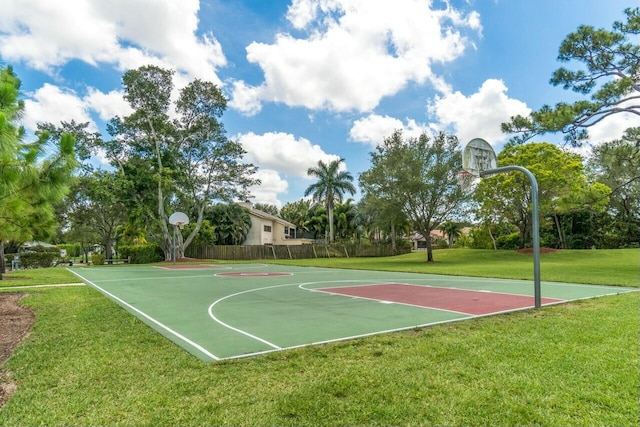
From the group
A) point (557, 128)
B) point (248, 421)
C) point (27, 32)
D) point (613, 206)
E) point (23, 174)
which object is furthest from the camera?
point (613, 206)

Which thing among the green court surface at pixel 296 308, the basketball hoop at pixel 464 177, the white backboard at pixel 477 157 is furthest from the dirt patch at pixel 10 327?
the basketball hoop at pixel 464 177

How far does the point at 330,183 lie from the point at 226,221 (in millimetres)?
11530

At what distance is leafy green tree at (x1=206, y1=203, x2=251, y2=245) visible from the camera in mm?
37875

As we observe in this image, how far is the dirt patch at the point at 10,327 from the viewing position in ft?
11.8

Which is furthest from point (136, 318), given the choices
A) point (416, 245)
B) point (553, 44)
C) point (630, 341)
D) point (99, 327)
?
point (416, 245)

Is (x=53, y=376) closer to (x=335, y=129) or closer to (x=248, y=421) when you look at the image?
(x=248, y=421)

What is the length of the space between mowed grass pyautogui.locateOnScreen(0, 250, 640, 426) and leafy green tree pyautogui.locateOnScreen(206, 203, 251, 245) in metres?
32.8

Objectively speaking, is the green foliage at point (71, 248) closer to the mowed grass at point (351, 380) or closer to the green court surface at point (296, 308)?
the green court surface at point (296, 308)

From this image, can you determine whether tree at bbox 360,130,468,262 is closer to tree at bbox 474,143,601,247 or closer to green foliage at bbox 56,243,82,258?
tree at bbox 474,143,601,247

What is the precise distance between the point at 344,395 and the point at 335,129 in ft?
77.6

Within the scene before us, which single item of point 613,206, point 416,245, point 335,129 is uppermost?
point 335,129

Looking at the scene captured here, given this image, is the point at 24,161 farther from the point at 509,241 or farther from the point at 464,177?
the point at 509,241

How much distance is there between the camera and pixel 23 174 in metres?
5.51

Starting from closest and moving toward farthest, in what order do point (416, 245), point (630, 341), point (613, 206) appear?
point (630, 341) → point (613, 206) → point (416, 245)
